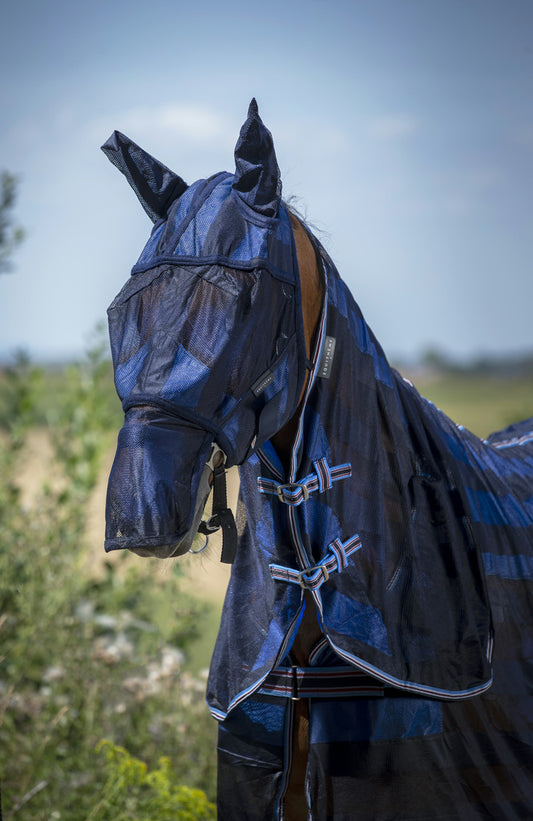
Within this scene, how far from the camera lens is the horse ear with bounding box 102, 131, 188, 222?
4.89 feet

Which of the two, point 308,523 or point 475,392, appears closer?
point 308,523

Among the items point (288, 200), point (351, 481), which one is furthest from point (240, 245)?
point (351, 481)

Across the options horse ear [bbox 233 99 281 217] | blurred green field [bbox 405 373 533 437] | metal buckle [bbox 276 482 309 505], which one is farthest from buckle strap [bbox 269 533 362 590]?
blurred green field [bbox 405 373 533 437]

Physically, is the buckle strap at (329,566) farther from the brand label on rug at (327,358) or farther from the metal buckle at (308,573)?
the brand label on rug at (327,358)

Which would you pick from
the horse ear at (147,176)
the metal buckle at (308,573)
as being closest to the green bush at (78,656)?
the metal buckle at (308,573)

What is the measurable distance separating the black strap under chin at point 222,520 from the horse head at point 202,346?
4cm

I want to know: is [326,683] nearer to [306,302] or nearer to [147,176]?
[306,302]

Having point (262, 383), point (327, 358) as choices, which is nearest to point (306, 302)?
point (327, 358)

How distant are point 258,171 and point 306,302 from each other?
0.26 metres

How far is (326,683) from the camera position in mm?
1535

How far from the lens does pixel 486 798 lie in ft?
5.17

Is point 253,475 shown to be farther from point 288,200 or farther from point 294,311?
point 288,200

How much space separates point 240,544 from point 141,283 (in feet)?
2.14

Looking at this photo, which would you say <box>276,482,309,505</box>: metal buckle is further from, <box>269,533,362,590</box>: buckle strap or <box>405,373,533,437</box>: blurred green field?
<box>405,373,533,437</box>: blurred green field
